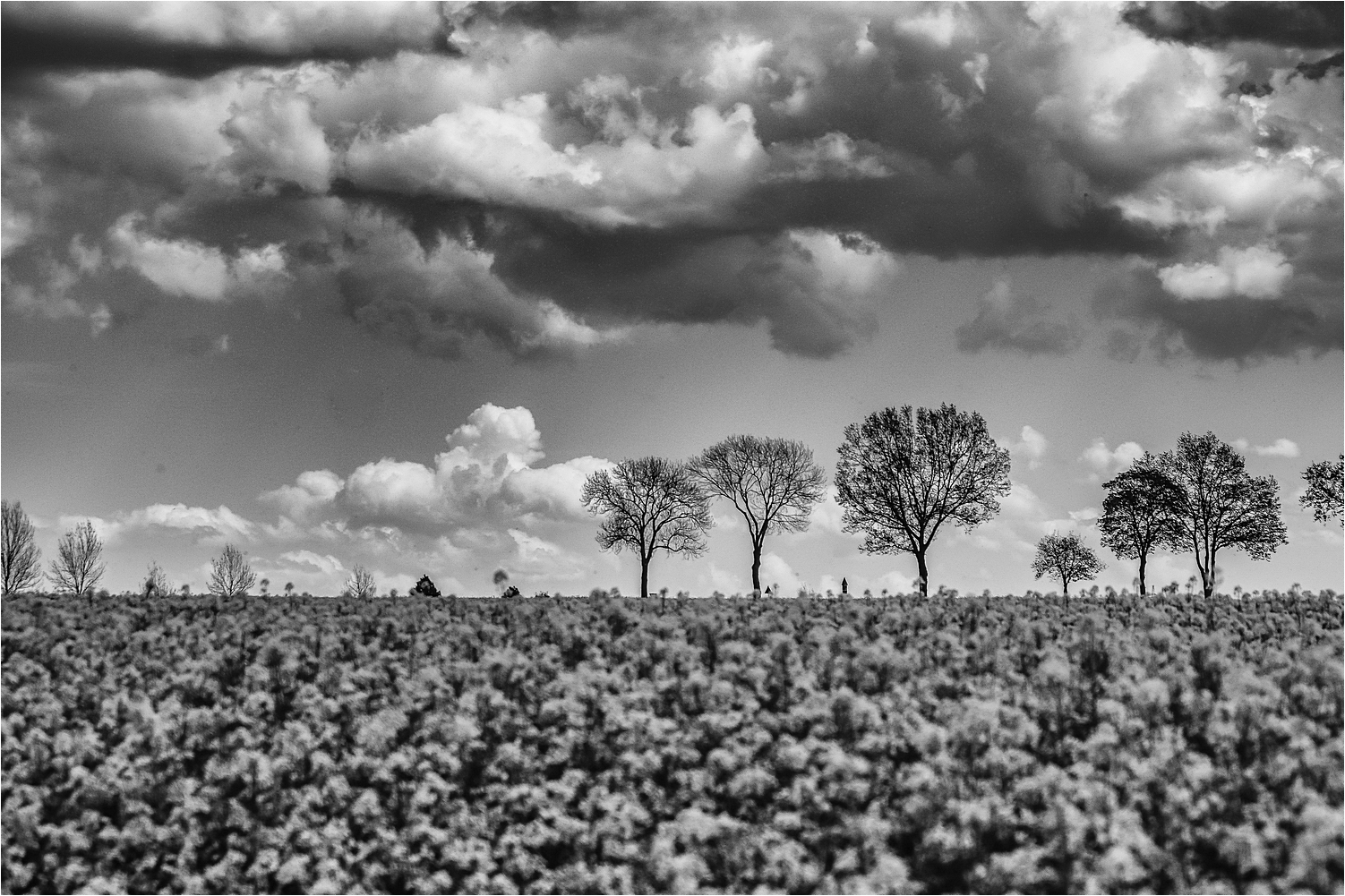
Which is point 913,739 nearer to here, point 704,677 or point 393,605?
point 704,677

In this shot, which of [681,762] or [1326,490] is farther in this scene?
[1326,490]

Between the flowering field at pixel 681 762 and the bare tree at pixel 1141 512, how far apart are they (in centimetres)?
5117

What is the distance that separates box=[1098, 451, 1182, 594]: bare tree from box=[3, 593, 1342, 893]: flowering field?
51167 mm

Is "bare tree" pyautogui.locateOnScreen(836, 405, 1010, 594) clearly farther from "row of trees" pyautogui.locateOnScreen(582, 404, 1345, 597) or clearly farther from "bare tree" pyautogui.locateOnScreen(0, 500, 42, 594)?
"bare tree" pyautogui.locateOnScreen(0, 500, 42, 594)

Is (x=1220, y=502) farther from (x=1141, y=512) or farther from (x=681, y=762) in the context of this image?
(x=681, y=762)

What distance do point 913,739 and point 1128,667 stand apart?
11.3 ft

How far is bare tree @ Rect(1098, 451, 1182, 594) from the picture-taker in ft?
201

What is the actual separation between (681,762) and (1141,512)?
59332 mm

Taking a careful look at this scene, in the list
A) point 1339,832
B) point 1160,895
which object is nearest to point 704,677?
point 1160,895

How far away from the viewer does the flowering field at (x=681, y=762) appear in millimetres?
9039

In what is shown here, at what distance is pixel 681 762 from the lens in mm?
10414

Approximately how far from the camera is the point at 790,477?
60438 mm

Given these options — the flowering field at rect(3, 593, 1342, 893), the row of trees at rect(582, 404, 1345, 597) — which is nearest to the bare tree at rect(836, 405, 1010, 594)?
the row of trees at rect(582, 404, 1345, 597)

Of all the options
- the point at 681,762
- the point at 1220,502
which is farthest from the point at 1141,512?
the point at 681,762
